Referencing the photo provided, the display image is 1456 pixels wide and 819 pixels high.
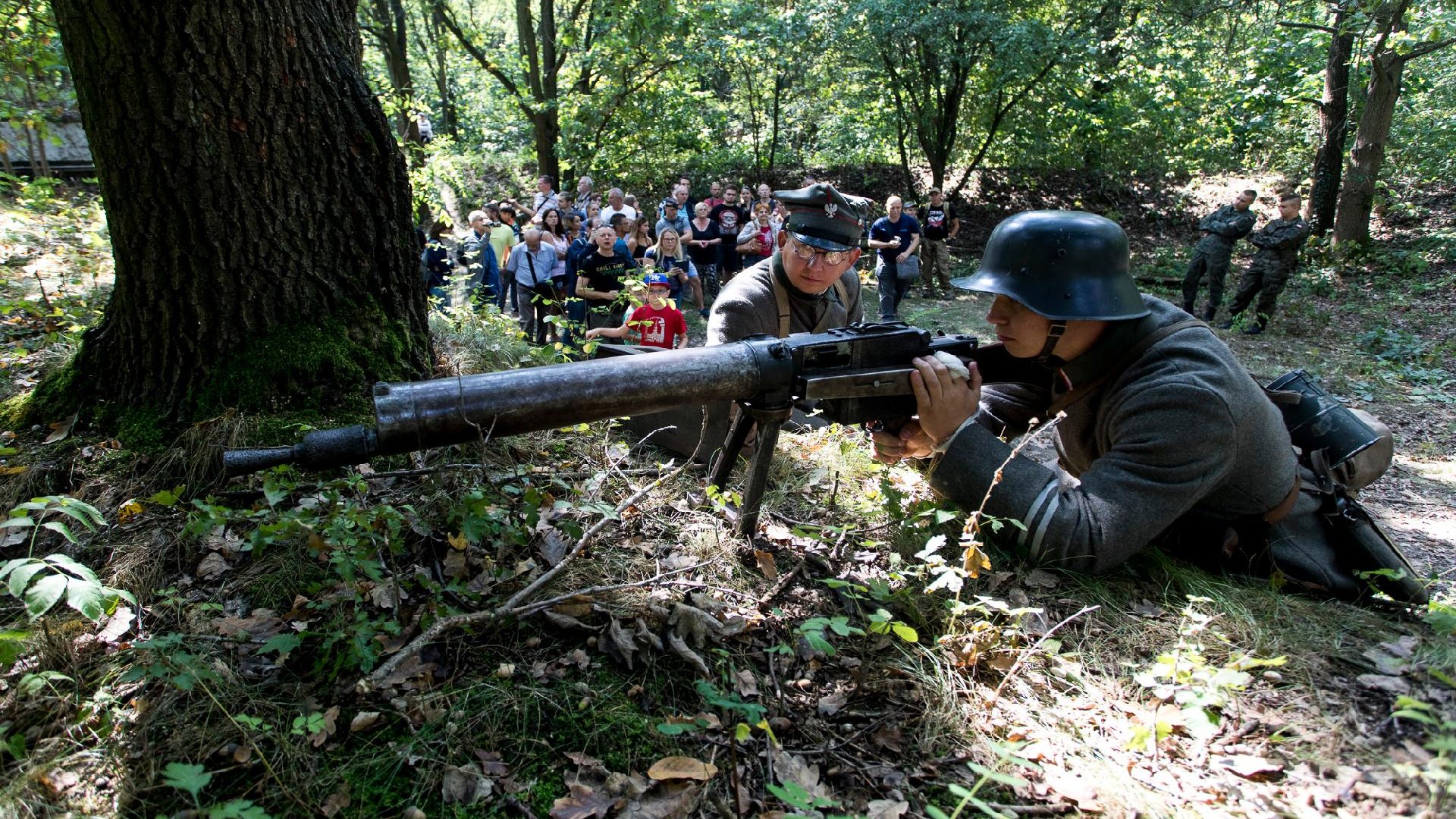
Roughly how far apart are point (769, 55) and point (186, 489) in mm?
19730

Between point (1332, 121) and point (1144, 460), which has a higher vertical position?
point (1332, 121)

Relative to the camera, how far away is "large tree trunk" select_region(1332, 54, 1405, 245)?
14.2 metres

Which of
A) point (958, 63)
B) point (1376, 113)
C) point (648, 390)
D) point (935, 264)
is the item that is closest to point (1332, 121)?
point (1376, 113)

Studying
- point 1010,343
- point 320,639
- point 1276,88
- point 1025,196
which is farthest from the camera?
point 1025,196

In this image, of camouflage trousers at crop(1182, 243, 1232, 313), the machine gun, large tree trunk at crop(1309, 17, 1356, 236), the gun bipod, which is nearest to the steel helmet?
the machine gun

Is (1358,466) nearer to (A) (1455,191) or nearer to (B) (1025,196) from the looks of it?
(B) (1025,196)

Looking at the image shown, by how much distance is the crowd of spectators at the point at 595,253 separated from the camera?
9.52m

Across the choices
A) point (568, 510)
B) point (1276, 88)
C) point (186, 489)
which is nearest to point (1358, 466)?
point (568, 510)

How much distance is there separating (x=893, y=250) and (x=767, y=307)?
941 centimetres

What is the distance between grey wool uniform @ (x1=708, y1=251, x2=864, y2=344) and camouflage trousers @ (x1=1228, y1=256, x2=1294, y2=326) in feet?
37.9

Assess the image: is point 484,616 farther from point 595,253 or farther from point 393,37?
point 393,37

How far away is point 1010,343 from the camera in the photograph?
120 inches

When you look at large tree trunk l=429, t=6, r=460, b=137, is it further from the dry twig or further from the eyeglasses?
the dry twig

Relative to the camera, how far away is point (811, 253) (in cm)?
414
